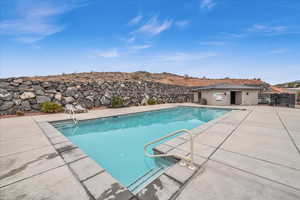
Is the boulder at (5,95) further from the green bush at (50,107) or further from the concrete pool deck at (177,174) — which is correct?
the concrete pool deck at (177,174)

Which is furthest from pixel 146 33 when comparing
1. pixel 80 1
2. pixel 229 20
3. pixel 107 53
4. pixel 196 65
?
pixel 196 65

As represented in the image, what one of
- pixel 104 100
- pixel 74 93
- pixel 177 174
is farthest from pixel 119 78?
pixel 177 174

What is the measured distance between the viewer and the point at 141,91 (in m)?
14.7

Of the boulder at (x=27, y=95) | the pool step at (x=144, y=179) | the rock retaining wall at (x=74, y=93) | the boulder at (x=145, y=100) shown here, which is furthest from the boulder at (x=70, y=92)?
the pool step at (x=144, y=179)

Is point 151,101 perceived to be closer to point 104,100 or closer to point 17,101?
point 104,100

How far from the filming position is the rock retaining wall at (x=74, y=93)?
854 centimetres

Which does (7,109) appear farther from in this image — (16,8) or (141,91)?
(141,91)

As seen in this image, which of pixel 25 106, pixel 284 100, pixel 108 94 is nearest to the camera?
pixel 25 106

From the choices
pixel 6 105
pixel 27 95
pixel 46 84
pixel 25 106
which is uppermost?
pixel 46 84

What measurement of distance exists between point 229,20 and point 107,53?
14049mm

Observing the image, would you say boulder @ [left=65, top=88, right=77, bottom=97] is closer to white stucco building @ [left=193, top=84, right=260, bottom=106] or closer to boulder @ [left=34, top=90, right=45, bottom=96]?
boulder @ [left=34, top=90, right=45, bottom=96]

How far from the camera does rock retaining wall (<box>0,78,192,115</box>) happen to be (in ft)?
28.0

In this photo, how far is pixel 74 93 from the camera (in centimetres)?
1077

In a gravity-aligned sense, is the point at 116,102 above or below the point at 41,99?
below
